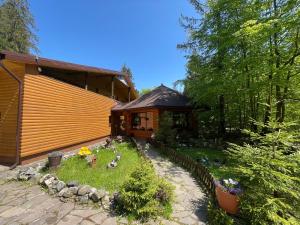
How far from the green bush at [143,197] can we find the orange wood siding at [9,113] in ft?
21.5

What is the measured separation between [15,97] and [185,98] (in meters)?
12.1

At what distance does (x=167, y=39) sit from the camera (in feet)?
54.1

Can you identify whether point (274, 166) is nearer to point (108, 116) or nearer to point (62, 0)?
point (62, 0)

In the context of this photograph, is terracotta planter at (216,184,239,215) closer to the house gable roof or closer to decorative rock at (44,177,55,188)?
decorative rock at (44,177,55,188)

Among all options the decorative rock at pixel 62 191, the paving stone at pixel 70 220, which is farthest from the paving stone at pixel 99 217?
the decorative rock at pixel 62 191

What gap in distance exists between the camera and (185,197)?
5.72 metres

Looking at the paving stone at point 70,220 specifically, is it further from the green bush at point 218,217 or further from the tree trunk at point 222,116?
the tree trunk at point 222,116

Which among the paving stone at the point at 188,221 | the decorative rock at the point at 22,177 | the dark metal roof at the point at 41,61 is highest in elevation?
the dark metal roof at the point at 41,61

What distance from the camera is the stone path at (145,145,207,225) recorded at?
184 inches

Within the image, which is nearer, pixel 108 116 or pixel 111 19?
pixel 111 19

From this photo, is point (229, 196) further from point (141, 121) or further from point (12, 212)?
point (141, 121)

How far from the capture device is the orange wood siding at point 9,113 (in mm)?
8578

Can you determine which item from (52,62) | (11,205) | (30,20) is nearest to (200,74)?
(52,62)

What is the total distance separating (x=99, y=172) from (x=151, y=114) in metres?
9.18
